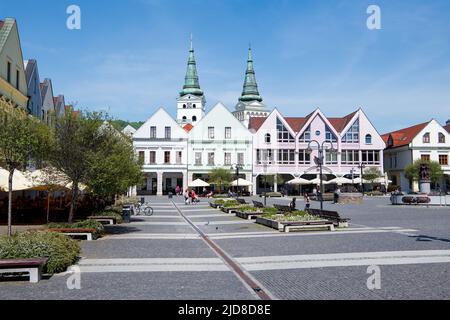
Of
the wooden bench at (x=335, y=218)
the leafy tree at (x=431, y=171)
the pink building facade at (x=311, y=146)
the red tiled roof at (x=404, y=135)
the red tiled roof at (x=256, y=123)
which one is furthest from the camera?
the red tiled roof at (x=256, y=123)

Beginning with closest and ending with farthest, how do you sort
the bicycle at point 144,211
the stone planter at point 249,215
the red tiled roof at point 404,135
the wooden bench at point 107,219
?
1. the wooden bench at point 107,219
2. the stone planter at point 249,215
3. the bicycle at point 144,211
4. the red tiled roof at point 404,135

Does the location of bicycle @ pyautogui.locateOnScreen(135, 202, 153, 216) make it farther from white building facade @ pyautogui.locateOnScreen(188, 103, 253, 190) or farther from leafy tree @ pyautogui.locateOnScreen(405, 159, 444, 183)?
leafy tree @ pyautogui.locateOnScreen(405, 159, 444, 183)

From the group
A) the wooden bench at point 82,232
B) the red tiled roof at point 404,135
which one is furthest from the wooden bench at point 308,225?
the red tiled roof at point 404,135

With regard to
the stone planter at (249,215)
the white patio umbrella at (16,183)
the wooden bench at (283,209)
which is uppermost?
the white patio umbrella at (16,183)

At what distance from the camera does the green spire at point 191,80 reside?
124344 millimetres

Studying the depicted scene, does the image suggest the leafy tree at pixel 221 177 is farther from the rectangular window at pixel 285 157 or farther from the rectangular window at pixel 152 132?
the rectangular window at pixel 152 132

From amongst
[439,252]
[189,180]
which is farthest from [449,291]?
[189,180]

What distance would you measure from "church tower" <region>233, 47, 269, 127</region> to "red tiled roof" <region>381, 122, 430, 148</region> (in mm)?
49524

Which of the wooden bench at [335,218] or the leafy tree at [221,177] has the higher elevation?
the leafy tree at [221,177]

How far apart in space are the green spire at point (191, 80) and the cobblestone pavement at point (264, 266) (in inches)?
4213

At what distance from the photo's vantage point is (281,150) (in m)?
71.6

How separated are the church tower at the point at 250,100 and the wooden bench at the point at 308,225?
106m

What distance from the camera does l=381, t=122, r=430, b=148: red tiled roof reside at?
239 ft

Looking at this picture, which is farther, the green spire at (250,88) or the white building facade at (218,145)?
the green spire at (250,88)
